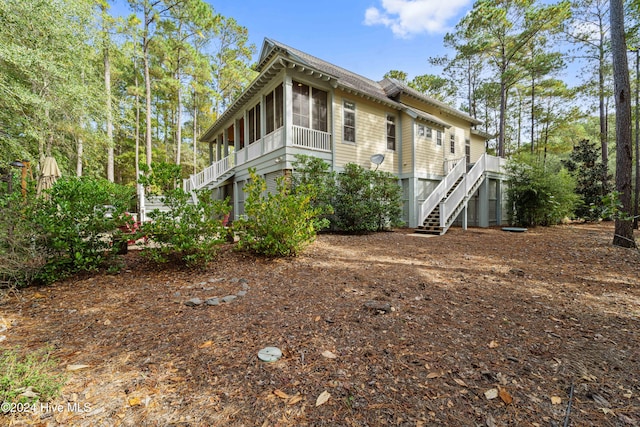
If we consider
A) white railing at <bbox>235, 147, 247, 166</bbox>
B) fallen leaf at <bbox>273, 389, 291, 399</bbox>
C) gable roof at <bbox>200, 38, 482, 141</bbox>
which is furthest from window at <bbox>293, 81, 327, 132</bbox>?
fallen leaf at <bbox>273, 389, 291, 399</bbox>

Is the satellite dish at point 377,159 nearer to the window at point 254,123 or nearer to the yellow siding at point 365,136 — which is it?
the yellow siding at point 365,136

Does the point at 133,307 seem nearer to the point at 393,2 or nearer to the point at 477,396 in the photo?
the point at 477,396

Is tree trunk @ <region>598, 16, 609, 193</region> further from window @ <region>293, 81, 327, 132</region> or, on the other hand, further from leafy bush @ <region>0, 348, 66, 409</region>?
leafy bush @ <region>0, 348, 66, 409</region>

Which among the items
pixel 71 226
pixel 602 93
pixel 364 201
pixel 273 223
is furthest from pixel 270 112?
pixel 602 93

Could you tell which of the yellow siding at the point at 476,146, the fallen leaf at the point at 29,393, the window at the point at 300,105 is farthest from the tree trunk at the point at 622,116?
the yellow siding at the point at 476,146

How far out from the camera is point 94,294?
10.6ft

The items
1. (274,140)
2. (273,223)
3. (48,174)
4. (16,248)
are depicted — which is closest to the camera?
(16,248)

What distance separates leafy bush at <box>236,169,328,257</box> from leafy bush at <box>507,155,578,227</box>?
11209 mm

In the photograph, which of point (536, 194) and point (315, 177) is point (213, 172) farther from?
point (536, 194)

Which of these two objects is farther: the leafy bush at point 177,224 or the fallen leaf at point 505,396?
the leafy bush at point 177,224

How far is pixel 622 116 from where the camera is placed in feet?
20.2

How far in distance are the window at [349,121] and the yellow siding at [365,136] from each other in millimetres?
147

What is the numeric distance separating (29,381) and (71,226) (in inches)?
106

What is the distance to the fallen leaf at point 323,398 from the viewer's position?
155cm
